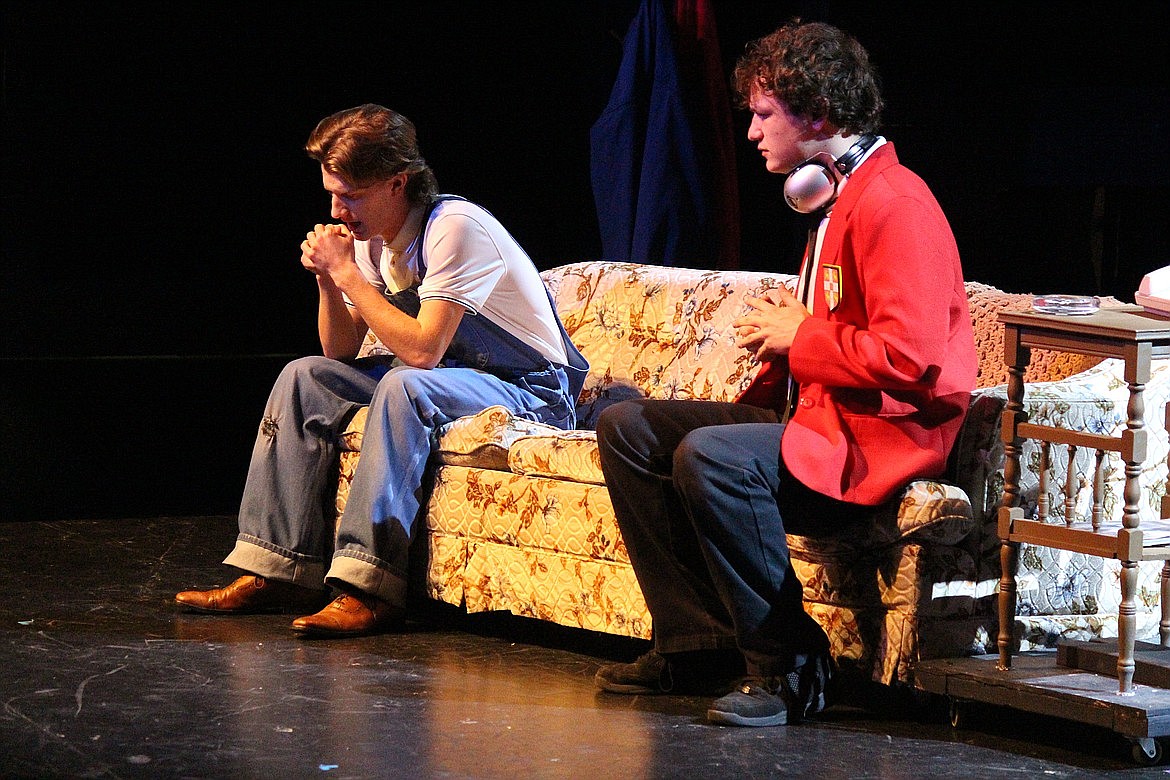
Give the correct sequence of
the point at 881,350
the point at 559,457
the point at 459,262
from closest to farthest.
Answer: the point at 881,350 → the point at 559,457 → the point at 459,262

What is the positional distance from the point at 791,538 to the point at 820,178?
67 cm

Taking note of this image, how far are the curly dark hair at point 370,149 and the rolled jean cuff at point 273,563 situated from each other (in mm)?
856

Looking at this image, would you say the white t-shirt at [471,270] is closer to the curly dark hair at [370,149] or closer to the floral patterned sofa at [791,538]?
the curly dark hair at [370,149]

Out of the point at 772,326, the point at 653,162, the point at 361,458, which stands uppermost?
the point at 653,162

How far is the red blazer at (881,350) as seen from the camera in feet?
9.48

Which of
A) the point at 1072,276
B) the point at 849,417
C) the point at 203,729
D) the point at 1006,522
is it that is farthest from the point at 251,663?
the point at 1072,276

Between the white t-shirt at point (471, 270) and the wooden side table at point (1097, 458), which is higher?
the white t-shirt at point (471, 270)

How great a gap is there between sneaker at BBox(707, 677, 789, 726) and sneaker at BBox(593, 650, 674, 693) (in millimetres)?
195

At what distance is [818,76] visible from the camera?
302 centimetres

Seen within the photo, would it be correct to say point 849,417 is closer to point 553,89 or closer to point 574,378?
point 574,378

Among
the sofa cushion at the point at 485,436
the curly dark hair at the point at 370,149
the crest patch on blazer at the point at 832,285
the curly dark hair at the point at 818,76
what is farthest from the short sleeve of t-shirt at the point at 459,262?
the crest patch on blazer at the point at 832,285

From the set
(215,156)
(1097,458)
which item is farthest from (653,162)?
(215,156)

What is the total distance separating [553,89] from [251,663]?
535cm

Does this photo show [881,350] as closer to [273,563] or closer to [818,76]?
[818,76]
